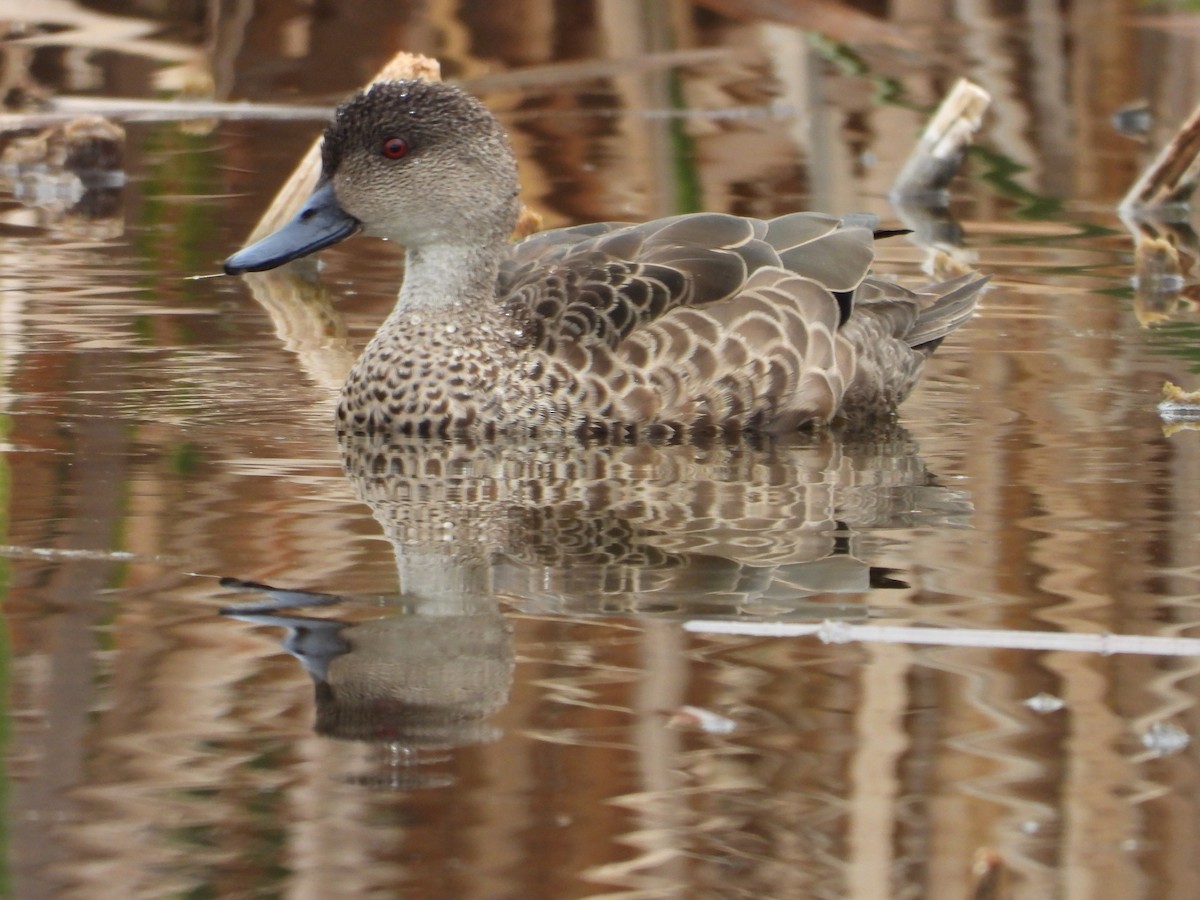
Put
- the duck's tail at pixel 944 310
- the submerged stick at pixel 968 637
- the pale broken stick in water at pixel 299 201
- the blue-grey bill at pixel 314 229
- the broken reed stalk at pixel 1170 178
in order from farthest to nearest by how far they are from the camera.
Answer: the broken reed stalk at pixel 1170 178 < the pale broken stick in water at pixel 299 201 < the duck's tail at pixel 944 310 < the blue-grey bill at pixel 314 229 < the submerged stick at pixel 968 637

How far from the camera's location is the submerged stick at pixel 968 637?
15.0 ft

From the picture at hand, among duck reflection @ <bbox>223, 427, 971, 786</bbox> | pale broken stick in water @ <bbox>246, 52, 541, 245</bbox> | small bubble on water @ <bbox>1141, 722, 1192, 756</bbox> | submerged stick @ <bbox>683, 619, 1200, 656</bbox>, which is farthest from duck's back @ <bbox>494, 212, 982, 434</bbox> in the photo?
small bubble on water @ <bbox>1141, 722, 1192, 756</bbox>

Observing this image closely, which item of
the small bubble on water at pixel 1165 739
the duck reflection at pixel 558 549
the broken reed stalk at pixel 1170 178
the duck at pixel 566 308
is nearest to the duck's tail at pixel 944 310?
the duck at pixel 566 308

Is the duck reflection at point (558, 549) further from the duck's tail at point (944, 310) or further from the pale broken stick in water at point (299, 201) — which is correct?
the pale broken stick in water at point (299, 201)

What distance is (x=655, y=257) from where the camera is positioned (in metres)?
7.02

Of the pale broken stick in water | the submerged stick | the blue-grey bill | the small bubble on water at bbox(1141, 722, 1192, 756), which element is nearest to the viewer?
the small bubble on water at bbox(1141, 722, 1192, 756)

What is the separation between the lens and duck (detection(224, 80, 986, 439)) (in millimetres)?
6871

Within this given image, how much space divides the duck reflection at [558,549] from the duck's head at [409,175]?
76cm

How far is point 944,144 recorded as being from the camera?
1110cm

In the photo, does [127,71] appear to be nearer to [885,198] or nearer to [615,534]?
[885,198]

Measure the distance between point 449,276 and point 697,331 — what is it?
811 millimetres

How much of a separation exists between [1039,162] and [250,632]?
8597 mm

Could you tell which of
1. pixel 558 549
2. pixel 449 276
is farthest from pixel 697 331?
pixel 558 549

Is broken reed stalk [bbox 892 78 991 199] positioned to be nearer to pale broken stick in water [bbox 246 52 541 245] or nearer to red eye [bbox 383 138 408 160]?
pale broken stick in water [bbox 246 52 541 245]
